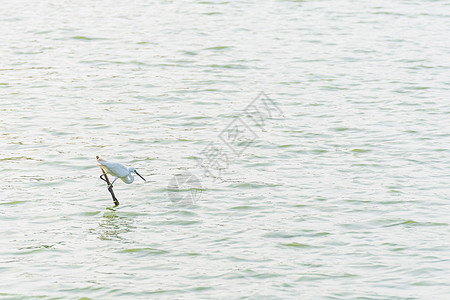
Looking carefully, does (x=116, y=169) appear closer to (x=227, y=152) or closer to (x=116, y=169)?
(x=116, y=169)

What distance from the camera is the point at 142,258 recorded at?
25.0ft

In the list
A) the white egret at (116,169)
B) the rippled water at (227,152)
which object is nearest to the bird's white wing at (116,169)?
the white egret at (116,169)

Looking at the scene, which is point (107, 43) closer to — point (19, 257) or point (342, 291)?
point (19, 257)

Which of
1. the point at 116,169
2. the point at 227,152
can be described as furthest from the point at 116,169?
the point at 227,152

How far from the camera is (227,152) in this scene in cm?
1110

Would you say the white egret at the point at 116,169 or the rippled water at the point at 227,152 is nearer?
the rippled water at the point at 227,152

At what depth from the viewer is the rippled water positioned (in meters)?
7.34

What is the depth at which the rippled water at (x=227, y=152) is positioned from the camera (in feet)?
24.1

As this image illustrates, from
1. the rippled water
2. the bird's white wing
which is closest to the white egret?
the bird's white wing

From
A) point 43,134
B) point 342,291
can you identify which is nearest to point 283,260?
point 342,291

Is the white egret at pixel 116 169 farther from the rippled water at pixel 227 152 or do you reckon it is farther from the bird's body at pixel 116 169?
the rippled water at pixel 227 152

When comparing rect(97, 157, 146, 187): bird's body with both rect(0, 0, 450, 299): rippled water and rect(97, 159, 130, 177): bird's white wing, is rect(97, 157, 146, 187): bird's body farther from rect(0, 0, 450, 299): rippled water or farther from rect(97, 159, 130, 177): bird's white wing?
rect(0, 0, 450, 299): rippled water

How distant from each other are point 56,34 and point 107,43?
4.70ft

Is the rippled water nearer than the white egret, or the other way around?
the rippled water
